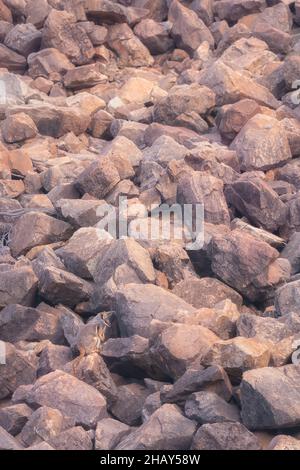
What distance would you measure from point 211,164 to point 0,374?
3313 mm

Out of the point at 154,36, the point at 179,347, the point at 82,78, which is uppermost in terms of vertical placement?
the point at 179,347

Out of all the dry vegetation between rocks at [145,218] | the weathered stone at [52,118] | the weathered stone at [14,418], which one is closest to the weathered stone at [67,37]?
the dry vegetation between rocks at [145,218]

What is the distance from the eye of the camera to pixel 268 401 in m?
4.67

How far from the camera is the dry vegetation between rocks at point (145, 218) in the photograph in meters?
4.91

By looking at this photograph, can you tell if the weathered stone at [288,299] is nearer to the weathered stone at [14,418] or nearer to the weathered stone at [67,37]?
the weathered stone at [14,418]

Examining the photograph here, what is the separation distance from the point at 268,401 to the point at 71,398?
1170 millimetres

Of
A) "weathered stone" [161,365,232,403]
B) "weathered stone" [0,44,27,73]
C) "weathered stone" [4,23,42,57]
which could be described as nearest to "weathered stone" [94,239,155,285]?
"weathered stone" [161,365,232,403]

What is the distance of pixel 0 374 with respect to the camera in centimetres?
→ 559

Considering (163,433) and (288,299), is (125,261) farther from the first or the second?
(163,433)

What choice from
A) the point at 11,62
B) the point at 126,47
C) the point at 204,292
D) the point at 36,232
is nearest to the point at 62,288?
the point at 204,292

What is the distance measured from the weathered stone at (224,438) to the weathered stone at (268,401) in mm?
207
